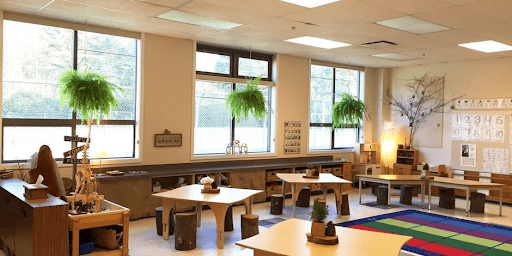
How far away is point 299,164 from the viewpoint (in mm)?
10039

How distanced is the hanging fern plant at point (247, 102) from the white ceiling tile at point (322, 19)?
245 centimetres

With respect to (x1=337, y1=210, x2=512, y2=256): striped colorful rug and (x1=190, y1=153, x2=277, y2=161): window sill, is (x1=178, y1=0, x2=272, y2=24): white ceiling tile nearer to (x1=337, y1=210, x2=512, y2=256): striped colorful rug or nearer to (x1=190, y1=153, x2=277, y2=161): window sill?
(x1=190, y1=153, x2=277, y2=161): window sill

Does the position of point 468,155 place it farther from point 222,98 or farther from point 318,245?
point 318,245

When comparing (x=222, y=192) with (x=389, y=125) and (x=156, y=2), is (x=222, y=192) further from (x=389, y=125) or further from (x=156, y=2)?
(x=389, y=125)

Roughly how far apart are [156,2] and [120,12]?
2.79 feet

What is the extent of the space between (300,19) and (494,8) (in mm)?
2531

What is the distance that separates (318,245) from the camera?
13.0 feet

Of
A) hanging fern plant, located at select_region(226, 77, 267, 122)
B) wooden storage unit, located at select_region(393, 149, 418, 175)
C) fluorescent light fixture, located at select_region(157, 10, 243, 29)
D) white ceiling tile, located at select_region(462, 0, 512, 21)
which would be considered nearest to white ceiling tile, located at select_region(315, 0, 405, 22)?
white ceiling tile, located at select_region(462, 0, 512, 21)

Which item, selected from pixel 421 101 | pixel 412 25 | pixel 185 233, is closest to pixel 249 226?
pixel 185 233

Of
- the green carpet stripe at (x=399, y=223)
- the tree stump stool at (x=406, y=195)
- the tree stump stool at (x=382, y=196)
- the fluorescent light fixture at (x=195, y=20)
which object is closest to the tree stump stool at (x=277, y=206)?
the green carpet stripe at (x=399, y=223)

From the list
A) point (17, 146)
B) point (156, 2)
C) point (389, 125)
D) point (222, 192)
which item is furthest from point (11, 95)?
point (389, 125)

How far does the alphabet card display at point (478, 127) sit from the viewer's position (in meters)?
10.1

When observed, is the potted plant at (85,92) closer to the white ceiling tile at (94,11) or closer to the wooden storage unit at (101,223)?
the white ceiling tile at (94,11)

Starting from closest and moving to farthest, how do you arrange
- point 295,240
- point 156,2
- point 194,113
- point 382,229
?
point 295,240
point 156,2
point 382,229
point 194,113
